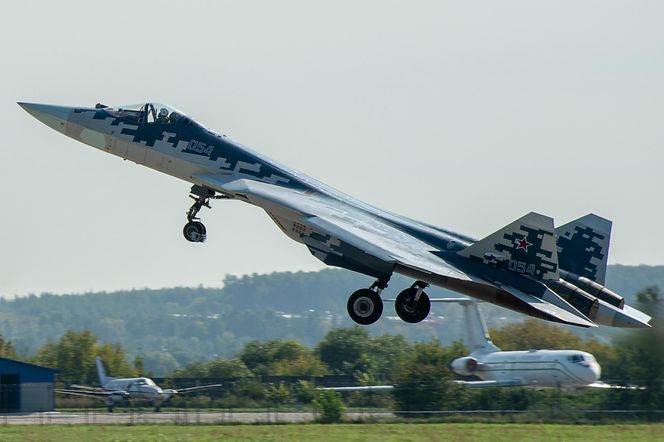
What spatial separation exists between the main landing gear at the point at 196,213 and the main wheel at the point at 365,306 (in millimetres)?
4160

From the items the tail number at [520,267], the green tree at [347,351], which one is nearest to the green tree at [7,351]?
the green tree at [347,351]

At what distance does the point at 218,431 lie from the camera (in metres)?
37.8

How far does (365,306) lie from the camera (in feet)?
90.2

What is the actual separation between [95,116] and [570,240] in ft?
39.4

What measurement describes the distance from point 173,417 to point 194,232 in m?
17.2

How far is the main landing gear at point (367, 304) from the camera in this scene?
27391 mm

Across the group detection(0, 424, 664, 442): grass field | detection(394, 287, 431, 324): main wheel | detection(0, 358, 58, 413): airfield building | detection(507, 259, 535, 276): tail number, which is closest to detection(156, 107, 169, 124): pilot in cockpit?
detection(394, 287, 431, 324): main wheel

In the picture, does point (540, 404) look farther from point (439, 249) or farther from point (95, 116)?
point (95, 116)

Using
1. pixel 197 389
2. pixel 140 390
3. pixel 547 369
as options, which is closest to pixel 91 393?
pixel 140 390

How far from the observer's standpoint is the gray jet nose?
30.5m

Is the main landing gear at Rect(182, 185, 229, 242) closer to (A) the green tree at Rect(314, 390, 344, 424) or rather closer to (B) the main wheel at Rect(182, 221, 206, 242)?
(B) the main wheel at Rect(182, 221, 206, 242)

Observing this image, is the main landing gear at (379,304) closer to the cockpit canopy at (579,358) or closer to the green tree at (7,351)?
the cockpit canopy at (579,358)

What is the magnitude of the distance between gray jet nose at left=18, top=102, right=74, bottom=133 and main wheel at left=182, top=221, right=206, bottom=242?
14.0 ft

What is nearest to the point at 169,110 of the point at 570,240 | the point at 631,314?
the point at 570,240
